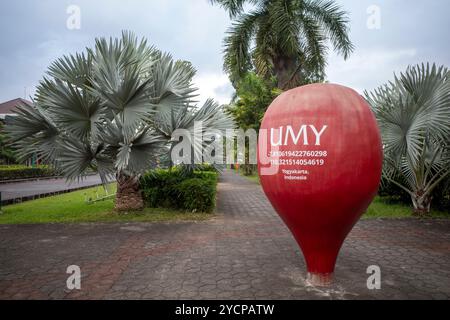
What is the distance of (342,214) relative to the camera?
3969 mm

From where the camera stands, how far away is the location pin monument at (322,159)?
12.4ft

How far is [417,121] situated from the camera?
296 inches

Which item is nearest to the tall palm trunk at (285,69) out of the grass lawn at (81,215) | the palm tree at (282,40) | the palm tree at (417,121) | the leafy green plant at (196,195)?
the palm tree at (282,40)

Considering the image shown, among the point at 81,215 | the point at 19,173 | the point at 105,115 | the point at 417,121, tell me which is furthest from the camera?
the point at 19,173

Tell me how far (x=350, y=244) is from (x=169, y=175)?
5.89 metres

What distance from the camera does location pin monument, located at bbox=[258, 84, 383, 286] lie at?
379 centimetres

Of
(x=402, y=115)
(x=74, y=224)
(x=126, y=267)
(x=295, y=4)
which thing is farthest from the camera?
(x=295, y=4)

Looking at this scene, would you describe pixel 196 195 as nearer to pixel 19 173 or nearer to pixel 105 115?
pixel 105 115

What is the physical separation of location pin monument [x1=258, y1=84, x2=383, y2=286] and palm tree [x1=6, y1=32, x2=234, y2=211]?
14.5ft

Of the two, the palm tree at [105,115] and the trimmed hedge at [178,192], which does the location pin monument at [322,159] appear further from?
the trimmed hedge at [178,192]

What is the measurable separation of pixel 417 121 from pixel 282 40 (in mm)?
7500

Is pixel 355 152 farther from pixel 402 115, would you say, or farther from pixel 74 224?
pixel 74 224

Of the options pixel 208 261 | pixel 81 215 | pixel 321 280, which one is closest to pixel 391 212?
pixel 321 280
